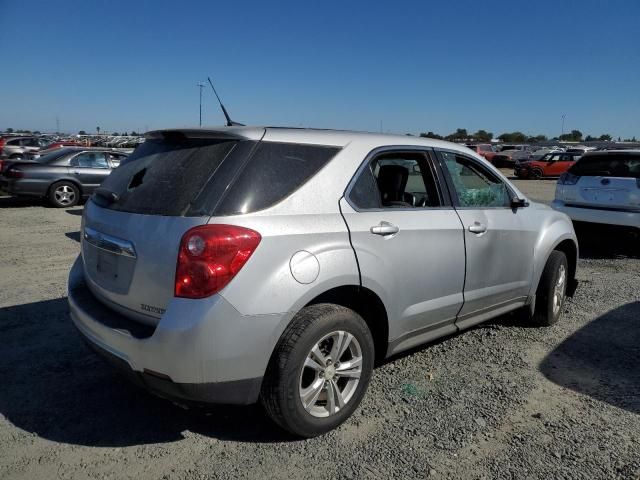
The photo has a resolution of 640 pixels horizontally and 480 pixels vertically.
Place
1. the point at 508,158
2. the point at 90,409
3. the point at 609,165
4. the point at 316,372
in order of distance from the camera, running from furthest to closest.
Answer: the point at 508,158 < the point at 609,165 < the point at 90,409 < the point at 316,372

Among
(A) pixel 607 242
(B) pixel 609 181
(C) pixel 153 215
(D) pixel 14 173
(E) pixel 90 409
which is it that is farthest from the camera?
(D) pixel 14 173

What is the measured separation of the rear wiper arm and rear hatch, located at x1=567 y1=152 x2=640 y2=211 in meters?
6.95

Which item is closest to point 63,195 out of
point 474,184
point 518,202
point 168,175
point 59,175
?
point 59,175

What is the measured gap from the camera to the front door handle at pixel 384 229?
2.99m

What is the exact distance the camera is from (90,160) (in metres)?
13.4

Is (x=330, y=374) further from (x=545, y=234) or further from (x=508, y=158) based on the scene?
(x=508, y=158)

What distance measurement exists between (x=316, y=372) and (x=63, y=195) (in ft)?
38.9

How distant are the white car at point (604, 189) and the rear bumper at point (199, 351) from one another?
6597 mm

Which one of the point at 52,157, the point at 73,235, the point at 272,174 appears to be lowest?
the point at 73,235

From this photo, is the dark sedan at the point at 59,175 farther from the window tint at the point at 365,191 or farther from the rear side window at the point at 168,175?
the window tint at the point at 365,191

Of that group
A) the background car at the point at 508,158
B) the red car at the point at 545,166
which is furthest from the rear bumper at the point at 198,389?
the background car at the point at 508,158

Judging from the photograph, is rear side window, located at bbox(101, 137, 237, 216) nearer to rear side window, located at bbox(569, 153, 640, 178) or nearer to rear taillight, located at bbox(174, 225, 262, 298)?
rear taillight, located at bbox(174, 225, 262, 298)

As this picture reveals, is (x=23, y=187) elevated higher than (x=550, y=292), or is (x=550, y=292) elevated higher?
(x=550, y=292)

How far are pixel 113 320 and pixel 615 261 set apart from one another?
722 centimetres
